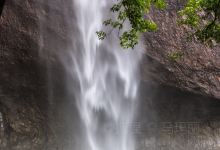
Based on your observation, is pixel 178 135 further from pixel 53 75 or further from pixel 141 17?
Result: pixel 141 17

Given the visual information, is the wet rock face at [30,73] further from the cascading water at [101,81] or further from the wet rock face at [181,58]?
the wet rock face at [181,58]

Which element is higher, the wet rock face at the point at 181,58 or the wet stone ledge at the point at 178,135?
the wet rock face at the point at 181,58

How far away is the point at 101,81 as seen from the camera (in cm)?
1866

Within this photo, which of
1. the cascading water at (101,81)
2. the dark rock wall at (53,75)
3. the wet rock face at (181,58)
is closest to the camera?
the dark rock wall at (53,75)

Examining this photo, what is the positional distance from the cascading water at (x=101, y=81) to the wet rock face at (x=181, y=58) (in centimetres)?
114

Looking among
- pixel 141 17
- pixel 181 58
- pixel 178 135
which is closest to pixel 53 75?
pixel 181 58

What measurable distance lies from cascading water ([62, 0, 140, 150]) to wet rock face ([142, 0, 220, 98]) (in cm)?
114

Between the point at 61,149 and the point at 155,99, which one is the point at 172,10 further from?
the point at 61,149

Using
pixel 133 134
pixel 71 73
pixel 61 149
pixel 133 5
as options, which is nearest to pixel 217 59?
pixel 133 134

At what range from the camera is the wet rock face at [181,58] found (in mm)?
19031

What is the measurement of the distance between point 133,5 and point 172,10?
10162mm

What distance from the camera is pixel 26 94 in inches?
676

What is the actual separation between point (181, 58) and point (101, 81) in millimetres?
3800

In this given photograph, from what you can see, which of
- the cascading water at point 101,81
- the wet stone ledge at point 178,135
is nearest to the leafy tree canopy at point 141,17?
the cascading water at point 101,81
